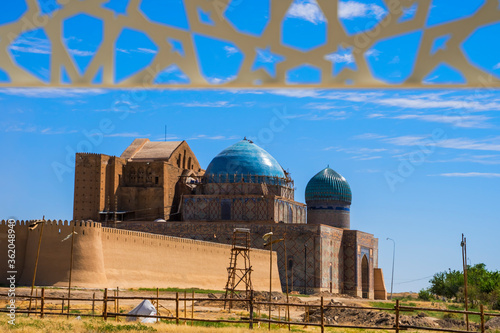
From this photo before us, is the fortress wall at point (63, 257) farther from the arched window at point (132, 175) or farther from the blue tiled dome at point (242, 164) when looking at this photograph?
the blue tiled dome at point (242, 164)

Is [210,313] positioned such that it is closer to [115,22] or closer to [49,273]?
[49,273]

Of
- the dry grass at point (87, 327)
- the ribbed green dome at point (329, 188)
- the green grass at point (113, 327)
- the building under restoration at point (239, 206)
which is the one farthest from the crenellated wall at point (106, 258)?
the ribbed green dome at point (329, 188)

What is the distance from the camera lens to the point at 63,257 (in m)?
26.4

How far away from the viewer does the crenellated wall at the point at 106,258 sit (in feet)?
86.7

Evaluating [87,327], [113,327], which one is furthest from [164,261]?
[113,327]

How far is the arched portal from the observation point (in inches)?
1683

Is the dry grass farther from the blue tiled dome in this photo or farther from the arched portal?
the arched portal

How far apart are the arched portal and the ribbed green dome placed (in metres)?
4.36

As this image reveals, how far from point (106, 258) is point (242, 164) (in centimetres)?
1550

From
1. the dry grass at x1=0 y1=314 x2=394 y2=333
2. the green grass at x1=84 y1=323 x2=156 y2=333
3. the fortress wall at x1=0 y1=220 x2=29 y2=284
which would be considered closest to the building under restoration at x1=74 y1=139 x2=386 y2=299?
the fortress wall at x1=0 y1=220 x2=29 y2=284

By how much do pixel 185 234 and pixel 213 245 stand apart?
4.62 meters

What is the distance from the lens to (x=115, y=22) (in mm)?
3330

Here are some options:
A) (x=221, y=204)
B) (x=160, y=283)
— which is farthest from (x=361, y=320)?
(x=221, y=204)

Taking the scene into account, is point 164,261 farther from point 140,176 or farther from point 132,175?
point 132,175
